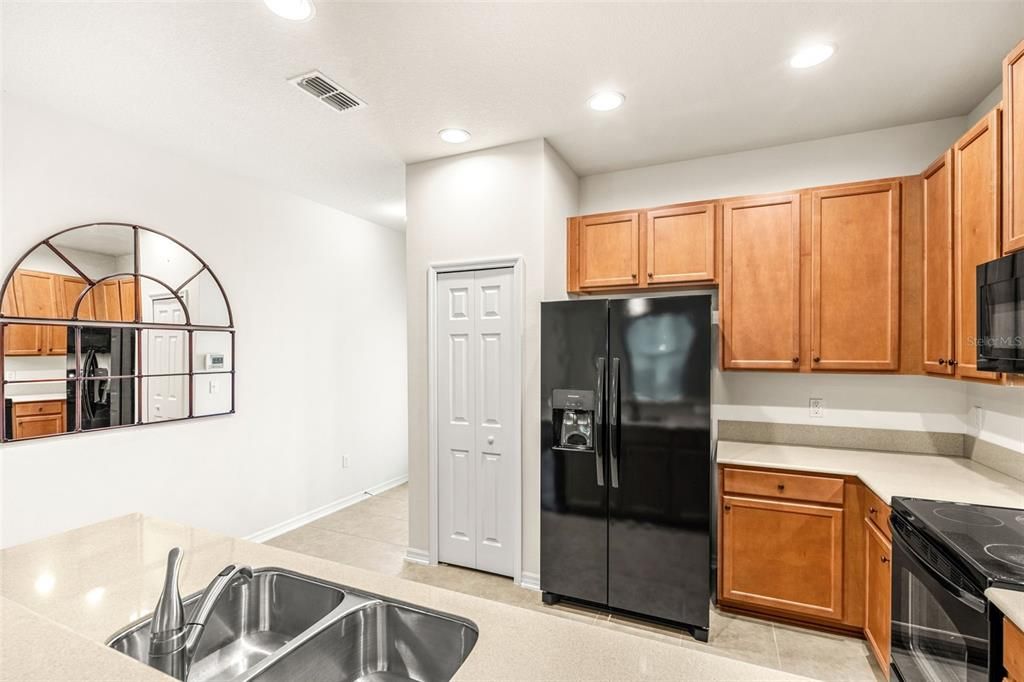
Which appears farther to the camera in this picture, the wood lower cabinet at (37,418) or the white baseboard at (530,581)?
the white baseboard at (530,581)

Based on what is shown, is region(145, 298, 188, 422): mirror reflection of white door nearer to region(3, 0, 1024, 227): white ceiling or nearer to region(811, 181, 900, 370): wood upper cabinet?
region(3, 0, 1024, 227): white ceiling

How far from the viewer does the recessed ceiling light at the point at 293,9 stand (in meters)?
1.81

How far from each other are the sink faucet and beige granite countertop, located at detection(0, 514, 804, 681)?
0.27ft

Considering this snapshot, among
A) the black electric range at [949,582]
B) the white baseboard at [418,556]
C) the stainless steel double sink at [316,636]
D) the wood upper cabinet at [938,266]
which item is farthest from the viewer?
the white baseboard at [418,556]

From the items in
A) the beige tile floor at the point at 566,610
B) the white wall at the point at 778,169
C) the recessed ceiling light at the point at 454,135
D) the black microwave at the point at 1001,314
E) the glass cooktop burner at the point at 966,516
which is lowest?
the beige tile floor at the point at 566,610

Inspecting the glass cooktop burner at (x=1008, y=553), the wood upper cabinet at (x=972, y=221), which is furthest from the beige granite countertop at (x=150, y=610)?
the wood upper cabinet at (x=972, y=221)

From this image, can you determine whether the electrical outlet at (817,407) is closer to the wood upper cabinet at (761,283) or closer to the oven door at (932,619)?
the wood upper cabinet at (761,283)

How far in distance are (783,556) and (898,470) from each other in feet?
2.33

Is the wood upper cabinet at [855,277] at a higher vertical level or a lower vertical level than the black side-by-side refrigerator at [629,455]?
higher

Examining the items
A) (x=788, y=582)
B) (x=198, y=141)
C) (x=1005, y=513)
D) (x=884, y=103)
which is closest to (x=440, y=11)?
(x=198, y=141)

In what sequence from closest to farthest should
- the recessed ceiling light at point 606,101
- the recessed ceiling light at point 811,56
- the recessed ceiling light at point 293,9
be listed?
1. the recessed ceiling light at point 293,9
2. the recessed ceiling light at point 811,56
3. the recessed ceiling light at point 606,101

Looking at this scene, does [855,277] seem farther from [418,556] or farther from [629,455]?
[418,556]

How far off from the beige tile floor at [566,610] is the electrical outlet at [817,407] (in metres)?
1.21

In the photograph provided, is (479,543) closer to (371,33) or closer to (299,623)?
(299,623)
